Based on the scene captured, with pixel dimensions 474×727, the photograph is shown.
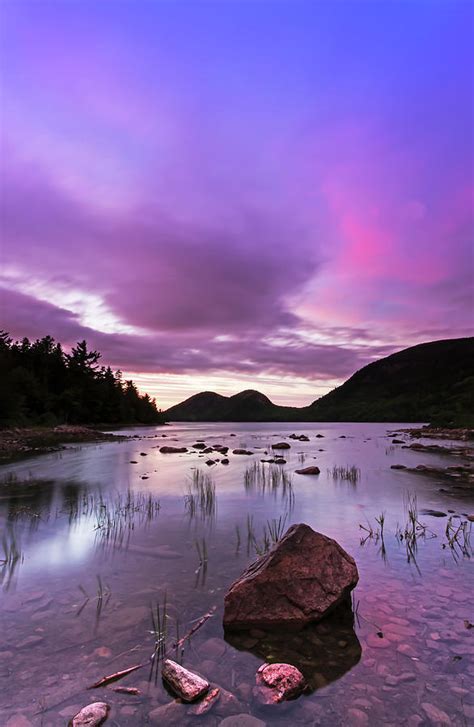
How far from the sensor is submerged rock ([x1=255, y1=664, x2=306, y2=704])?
18.4ft

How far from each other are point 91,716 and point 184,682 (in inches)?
49.7

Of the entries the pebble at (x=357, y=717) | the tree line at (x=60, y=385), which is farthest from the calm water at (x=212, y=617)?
the tree line at (x=60, y=385)

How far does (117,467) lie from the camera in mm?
36969

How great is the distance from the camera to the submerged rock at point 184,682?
18.2ft

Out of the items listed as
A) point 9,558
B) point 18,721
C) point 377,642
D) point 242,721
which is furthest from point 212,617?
point 9,558

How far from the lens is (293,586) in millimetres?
7969

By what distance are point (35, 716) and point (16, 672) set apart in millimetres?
1257

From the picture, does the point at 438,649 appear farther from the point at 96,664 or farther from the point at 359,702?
the point at 96,664

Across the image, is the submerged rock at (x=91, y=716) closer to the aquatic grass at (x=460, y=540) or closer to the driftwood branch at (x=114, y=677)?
the driftwood branch at (x=114, y=677)

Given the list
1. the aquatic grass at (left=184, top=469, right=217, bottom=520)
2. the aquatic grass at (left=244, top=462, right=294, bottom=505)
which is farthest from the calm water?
the aquatic grass at (left=244, top=462, right=294, bottom=505)

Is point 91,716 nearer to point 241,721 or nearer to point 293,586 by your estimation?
point 241,721

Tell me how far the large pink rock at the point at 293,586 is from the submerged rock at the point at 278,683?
137 centimetres

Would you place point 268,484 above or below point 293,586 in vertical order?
below

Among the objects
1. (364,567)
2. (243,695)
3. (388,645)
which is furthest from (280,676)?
(364,567)
